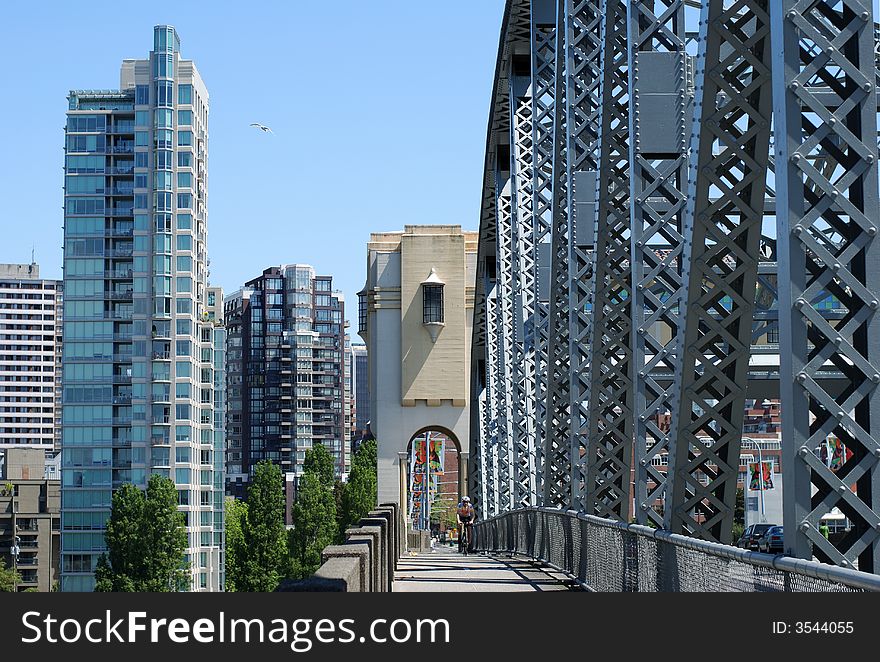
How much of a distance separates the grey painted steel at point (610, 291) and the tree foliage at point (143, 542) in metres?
71.3

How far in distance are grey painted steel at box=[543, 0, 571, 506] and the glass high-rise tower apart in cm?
7584

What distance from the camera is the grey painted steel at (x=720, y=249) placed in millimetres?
8742

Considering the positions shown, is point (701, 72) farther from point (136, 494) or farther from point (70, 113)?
point (70, 113)

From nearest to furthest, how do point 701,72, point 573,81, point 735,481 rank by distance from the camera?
point 701,72 → point 735,481 → point 573,81

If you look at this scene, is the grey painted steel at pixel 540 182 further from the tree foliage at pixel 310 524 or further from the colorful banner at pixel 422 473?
the colorful banner at pixel 422 473

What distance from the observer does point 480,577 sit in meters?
17.5

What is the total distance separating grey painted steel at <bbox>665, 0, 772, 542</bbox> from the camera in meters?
8.74

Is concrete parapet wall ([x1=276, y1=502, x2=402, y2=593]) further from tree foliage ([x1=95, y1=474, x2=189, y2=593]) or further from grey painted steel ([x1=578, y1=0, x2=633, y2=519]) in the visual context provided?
tree foliage ([x1=95, y1=474, x2=189, y2=593])

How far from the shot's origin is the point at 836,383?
1236cm

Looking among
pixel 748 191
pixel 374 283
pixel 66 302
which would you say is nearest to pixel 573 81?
pixel 748 191

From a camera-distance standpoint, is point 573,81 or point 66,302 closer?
point 573,81

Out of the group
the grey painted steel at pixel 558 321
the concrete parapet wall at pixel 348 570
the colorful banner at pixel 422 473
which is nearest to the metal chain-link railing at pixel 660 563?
the grey painted steel at pixel 558 321

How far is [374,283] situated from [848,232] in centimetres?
6475

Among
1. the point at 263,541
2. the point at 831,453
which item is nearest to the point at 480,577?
the point at 831,453
